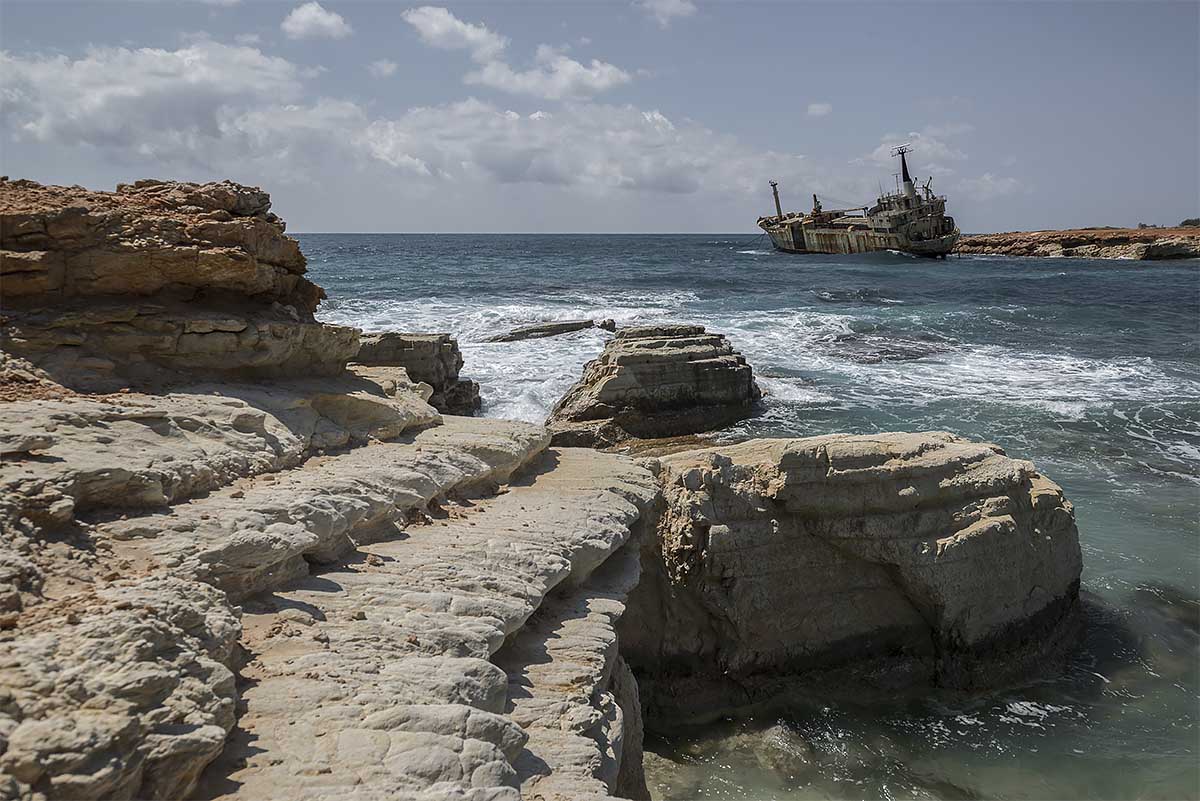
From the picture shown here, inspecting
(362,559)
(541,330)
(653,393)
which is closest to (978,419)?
(653,393)

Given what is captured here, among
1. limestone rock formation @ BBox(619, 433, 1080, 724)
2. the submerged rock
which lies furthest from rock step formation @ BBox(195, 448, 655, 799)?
the submerged rock

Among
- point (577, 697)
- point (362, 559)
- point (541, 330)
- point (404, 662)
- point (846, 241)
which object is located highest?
point (846, 241)

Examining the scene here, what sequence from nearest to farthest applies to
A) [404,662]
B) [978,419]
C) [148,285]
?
[404,662]
[148,285]
[978,419]

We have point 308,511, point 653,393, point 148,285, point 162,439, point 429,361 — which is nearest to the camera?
point 308,511

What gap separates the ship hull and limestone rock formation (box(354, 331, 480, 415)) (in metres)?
59.1

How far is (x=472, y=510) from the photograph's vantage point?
7.46 meters

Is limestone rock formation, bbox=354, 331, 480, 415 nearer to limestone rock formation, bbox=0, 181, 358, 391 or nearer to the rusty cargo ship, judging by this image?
limestone rock formation, bbox=0, 181, 358, 391

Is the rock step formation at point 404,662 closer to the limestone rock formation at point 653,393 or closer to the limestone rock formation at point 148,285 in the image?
the limestone rock formation at point 148,285

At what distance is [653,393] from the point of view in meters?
17.2

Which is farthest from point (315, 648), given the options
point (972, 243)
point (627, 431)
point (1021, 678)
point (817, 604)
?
point (972, 243)

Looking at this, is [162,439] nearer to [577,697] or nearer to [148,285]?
[148,285]

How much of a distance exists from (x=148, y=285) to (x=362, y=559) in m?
3.71

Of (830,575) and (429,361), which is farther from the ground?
(429,361)

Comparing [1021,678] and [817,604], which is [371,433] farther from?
[1021,678]
